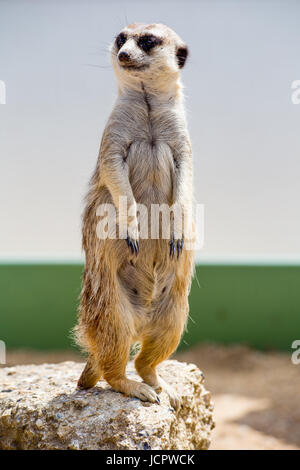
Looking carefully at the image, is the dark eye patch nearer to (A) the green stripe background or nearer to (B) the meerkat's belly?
(B) the meerkat's belly

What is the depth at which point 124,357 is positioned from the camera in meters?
2.75

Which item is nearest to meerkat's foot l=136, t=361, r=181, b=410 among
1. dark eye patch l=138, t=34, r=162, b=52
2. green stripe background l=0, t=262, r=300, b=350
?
dark eye patch l=138, t=34, r=162, b=52

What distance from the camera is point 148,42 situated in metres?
2.82

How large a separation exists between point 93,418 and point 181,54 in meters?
2.04

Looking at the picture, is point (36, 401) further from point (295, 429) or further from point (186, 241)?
point (295, 429)

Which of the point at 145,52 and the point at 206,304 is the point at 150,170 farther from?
the point at 206,304

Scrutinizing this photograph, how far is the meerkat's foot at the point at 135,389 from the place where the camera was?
2.80 meters

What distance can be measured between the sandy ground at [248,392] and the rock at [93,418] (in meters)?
1.52

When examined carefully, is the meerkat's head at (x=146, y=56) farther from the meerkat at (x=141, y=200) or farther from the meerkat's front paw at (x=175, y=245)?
the meerkat's front paw at (x=175, y=245)

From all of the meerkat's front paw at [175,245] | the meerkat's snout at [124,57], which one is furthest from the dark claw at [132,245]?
the meerkat's snout at [124,57]

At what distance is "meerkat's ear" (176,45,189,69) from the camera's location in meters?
3.02

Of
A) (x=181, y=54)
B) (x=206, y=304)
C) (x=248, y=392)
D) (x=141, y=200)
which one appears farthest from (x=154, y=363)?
(x=206, y=304)

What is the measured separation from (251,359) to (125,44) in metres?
5.32

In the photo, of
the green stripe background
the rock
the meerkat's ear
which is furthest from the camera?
the green stripe background
